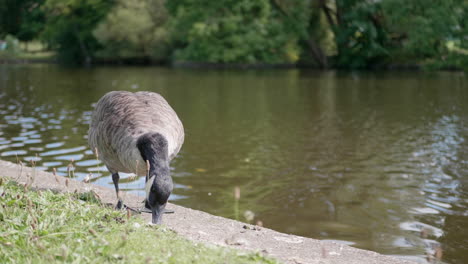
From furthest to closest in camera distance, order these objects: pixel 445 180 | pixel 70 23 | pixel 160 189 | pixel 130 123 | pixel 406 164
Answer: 1. pixel 70 23
2. pixel 406 164
3. pixel 445 180
4. pixel 130 123
5. pixel 160 189

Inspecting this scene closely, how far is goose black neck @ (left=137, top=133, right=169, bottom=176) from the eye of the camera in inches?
198

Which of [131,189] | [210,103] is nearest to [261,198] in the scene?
[131,189]

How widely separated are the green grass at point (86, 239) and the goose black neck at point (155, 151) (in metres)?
0.53

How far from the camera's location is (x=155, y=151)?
514 centimetres

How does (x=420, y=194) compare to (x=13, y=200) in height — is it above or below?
below

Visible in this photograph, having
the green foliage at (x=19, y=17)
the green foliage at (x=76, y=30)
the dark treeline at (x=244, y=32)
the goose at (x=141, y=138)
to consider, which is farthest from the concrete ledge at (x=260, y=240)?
the green foliage at (x=19, y=17)

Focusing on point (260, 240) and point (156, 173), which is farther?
point (260, 240)

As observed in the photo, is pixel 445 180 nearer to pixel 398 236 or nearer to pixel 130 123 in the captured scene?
pixel 398 236

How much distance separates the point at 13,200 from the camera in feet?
17.7

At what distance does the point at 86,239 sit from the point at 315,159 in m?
8.04

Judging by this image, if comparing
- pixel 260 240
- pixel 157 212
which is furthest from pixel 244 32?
pixel 157 212

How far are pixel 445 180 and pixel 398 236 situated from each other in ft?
10.8

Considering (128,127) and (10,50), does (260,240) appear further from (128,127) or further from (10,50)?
(10,50)

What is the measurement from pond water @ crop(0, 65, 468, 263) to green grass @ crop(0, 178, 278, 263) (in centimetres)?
168
